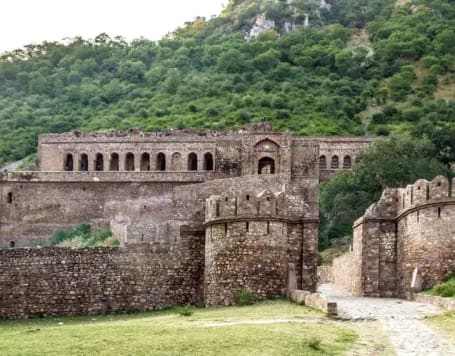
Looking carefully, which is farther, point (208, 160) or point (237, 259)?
point (208, 160)

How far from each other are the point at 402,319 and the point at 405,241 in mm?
7278

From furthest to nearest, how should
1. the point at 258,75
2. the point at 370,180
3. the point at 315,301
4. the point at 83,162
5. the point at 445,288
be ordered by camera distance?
the point at 258,75
the point at 83,162
the point at 370,180
the point at 445,288
the point at 315,301

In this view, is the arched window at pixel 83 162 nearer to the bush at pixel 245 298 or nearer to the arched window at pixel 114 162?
the arched window at pixel 114 162

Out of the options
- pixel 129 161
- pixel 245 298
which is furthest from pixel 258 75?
pixel 245 298

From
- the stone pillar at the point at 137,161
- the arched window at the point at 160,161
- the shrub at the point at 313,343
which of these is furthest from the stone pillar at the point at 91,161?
the shrub at the point at 313,343

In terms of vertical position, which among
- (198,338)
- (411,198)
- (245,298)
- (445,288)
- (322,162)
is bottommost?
(198,338)

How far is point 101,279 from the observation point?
105ft

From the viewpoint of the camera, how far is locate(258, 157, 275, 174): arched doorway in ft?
233

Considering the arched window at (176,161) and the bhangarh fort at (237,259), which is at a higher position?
the arched window at (176,161)

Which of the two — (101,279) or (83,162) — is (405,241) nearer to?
(101,279)

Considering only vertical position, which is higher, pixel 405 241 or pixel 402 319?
pixel 405 241

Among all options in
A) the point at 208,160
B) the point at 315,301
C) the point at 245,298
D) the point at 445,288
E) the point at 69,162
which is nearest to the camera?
the point at 315,301

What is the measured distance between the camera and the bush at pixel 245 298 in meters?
28.6

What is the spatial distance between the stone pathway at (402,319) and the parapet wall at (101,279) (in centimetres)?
468
